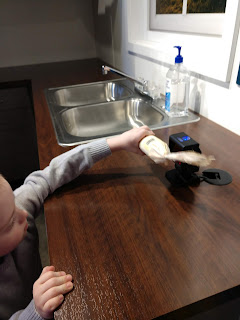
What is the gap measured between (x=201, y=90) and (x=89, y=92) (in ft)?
2.48

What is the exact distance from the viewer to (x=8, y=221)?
0.54 meters

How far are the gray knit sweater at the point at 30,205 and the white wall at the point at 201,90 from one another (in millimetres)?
411

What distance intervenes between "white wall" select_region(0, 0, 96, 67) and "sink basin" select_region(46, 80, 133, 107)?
1.01 m

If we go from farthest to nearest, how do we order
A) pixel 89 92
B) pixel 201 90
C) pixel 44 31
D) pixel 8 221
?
pixel 44 31, pixel 89 92, pixel 201 90, pixel 8 221

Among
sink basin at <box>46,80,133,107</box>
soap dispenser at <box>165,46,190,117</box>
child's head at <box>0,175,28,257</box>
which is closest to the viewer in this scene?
child's head at <box>0,175,28,257</box>

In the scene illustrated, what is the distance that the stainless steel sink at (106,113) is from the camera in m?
1.02

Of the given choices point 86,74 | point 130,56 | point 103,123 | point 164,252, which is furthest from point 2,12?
point 164,252

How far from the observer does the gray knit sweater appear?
632mm

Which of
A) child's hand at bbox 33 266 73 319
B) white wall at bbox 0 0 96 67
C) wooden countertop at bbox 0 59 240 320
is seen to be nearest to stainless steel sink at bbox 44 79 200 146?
wooden countertop at bbox 0 59 240 320

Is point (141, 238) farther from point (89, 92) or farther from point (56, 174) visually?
point (89, 92)

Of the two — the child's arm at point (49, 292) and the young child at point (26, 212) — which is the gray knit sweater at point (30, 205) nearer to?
the young child at point (26, 212)

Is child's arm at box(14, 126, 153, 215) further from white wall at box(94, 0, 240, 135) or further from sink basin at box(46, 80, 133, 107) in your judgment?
sink basin at box(46, 80, 133, 107)

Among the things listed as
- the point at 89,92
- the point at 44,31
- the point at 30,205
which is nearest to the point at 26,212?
the point at 30,205

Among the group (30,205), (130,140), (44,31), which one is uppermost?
(44,31)
